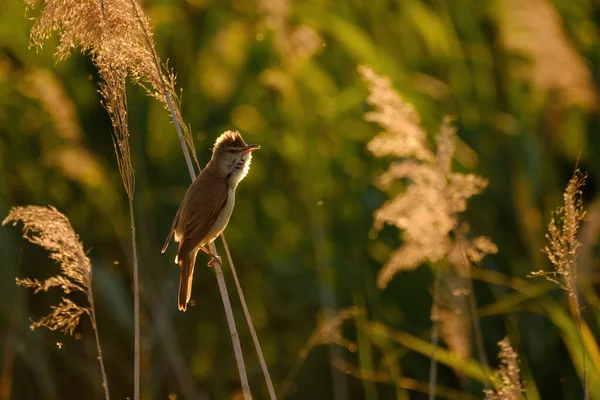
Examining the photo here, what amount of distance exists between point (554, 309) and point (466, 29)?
1.81m

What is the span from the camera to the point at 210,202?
9.44 ft

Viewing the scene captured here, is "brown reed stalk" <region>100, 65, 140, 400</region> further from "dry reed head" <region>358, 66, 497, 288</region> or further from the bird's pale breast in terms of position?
"dry reed head" <region>358, 66, 497, 288</region>

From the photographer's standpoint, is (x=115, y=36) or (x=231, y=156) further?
(x=231, y=156)

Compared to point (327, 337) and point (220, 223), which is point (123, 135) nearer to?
point (220, 223)

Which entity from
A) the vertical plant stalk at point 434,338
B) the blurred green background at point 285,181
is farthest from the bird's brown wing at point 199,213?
the blurred green background at point 285,181

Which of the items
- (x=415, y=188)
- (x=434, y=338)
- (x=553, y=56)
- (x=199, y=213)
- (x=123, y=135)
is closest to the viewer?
(x=123, y=135)

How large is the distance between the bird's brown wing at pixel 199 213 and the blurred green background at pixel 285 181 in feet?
3.28

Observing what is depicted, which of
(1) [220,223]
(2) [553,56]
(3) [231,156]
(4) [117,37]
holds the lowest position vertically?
(1) [220,223]

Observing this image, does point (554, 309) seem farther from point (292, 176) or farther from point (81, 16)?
point (81, 16)

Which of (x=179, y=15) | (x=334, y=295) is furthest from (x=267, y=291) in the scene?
(x=179, y=15)

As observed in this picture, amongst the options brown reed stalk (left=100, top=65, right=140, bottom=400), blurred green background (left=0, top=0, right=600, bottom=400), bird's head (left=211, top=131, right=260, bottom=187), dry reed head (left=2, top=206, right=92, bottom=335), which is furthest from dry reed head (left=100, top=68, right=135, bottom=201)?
blurred green background (left=0, top=0, right=600, bottom=400)

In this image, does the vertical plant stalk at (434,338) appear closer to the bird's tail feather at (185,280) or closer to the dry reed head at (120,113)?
the bird's tail feather at (185,280)

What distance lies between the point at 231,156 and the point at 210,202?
0.18 m

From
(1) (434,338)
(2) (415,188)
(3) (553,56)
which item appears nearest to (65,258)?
(1) (434,338)
